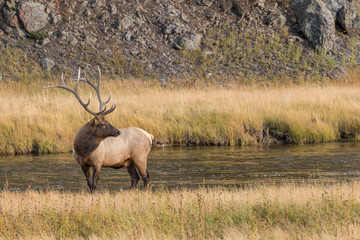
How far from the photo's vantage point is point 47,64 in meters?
32.6

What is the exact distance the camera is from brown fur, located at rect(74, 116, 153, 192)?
11.6 m

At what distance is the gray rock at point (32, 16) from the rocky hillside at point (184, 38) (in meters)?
0.06

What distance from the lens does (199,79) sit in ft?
110

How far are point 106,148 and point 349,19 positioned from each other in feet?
109

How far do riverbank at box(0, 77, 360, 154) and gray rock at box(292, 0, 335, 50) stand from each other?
16.1 m

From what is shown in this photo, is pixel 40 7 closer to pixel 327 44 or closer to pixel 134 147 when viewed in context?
pixel 327 44

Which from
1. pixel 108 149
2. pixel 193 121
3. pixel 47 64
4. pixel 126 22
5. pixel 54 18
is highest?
pixel 54 18

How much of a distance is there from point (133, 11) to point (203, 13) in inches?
190

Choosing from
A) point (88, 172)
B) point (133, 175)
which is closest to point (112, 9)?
point (133, 175)

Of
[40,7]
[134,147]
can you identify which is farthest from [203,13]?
[134,147]

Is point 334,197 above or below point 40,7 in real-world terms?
below

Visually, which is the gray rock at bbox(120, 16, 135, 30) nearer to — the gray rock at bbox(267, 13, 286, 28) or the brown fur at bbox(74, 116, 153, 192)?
the gray rock at bbox(267, 13, 286, 28)

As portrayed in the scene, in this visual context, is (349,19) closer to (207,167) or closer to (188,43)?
(188,43)

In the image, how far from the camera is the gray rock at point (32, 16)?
34.5 meters
